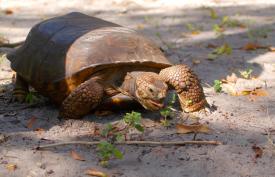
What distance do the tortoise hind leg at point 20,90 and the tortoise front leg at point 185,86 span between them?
1.29 m

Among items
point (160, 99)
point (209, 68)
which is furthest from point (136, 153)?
point (209, 68)

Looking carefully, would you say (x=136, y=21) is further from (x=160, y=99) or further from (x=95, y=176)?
(x=95, y=176)

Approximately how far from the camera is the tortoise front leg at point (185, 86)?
4055mm

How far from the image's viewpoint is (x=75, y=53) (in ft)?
13.4

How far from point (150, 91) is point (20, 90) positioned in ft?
4.57

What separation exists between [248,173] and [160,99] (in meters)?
0.90

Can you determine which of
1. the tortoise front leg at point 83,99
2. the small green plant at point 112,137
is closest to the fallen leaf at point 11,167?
the small green plant at point 112,137

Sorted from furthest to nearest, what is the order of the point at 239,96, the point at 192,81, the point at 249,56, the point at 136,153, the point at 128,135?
the point at 249,56 < the point at 239,96 < the point at 192,81 < the point at 128,135 < the point at 136,153

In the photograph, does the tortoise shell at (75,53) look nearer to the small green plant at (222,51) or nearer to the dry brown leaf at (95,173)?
the dry brown leaf at (95,173)

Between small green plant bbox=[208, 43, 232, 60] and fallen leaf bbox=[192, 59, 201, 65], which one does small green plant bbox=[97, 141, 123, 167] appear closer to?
fallen leaf bbox=[192, 59, 201, 65]

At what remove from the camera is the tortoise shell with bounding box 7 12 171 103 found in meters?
4.02

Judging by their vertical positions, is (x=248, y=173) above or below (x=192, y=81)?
below

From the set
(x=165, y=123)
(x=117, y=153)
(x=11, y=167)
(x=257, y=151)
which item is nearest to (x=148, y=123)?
(x=165, y=123)

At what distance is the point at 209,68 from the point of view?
214 inches
